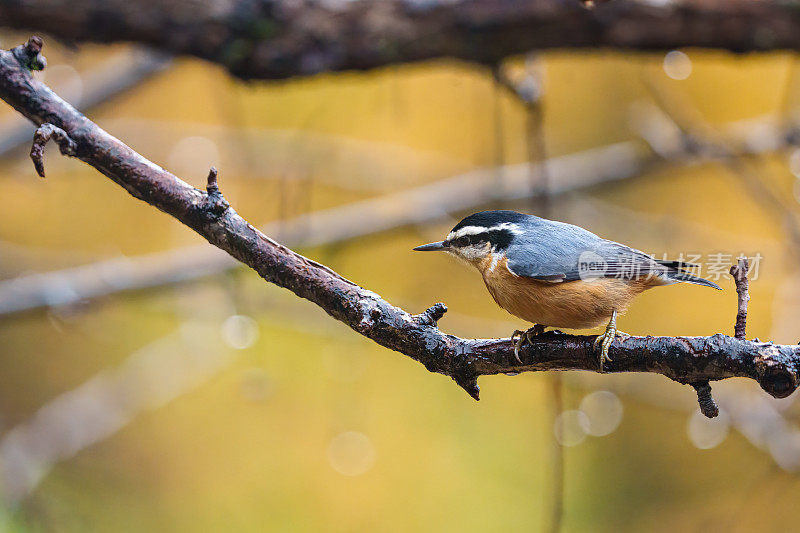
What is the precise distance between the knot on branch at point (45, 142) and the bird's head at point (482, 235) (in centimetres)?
44

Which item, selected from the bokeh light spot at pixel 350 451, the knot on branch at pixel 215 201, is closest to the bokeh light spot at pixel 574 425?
the bokeh light spot at pixel 350 451

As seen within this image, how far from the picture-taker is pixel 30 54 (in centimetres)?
88

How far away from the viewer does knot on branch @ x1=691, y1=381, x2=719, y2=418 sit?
0.75 m

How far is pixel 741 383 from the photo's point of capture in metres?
Result: 2.77

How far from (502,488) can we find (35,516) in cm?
160

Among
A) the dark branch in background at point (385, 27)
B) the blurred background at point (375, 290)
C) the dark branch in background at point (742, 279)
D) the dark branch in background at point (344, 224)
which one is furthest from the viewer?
the blurred background at point (375, 290)

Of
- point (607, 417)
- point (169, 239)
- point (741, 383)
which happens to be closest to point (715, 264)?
point (607, 417)

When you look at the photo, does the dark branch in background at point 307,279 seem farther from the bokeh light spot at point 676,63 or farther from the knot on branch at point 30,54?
the bokeh light spot at point 676,63

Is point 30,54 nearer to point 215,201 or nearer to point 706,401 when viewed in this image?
point 215,201

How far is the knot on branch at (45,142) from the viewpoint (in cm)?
74

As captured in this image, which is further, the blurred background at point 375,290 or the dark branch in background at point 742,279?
the blurred background at point 375,290

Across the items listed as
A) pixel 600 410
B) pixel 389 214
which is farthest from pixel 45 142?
pixel 600 410

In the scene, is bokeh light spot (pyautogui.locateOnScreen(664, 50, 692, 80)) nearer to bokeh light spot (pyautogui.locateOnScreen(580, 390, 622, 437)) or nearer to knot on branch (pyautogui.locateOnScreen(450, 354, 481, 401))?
bokeh light spot (pyautogui.locateOnScreen(580, 390, 622, 437))

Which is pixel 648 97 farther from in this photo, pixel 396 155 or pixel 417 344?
pixel 417 344
